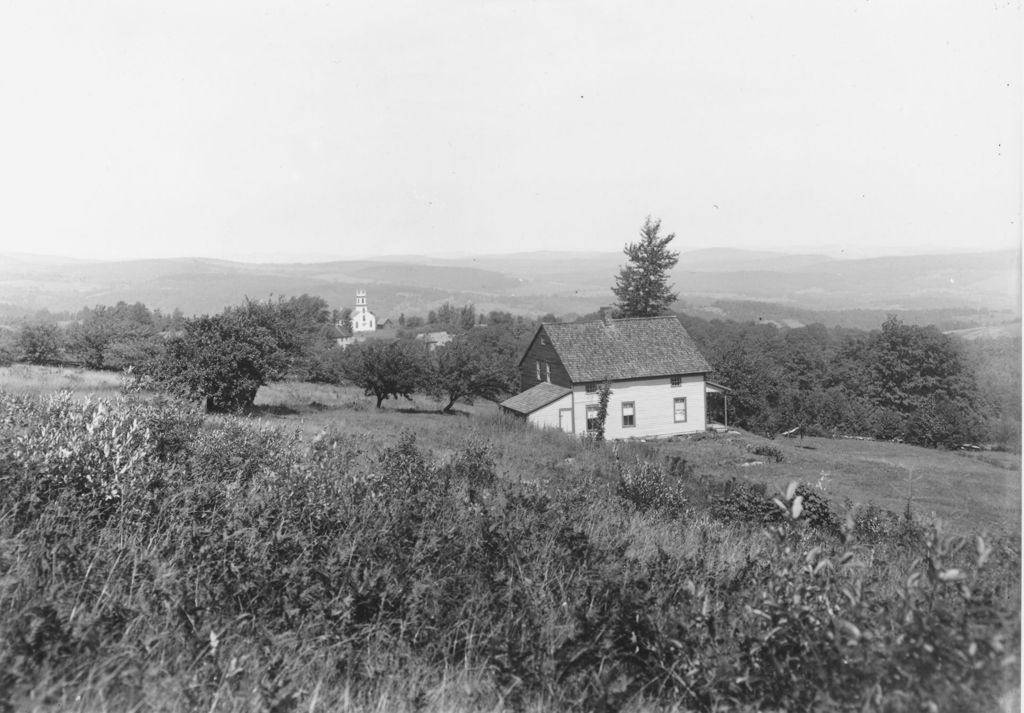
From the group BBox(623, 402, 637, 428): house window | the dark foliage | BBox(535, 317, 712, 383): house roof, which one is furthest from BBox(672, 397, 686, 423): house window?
the dark foliage

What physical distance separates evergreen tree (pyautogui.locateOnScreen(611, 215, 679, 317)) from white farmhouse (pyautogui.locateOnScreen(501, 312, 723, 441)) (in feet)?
56.1

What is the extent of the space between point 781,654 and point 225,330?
89.7 feet

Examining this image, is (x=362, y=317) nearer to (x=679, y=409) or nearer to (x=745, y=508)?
(x=679, y=409)

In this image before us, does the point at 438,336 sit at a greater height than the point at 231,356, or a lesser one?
lesser

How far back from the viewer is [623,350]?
38.4 m

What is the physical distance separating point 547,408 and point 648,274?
26689 mm

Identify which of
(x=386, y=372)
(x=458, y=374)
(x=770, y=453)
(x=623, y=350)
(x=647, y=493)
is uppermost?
(x=647, y=493)

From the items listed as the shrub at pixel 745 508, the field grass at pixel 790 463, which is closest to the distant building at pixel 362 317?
the field grass at pixel 790 463

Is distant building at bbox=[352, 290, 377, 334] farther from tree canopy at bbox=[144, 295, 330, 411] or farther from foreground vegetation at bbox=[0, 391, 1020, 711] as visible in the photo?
foreground vegetation at bbox=[0, 391, 1020, 711]

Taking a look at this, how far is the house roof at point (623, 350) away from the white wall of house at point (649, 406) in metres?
0.65

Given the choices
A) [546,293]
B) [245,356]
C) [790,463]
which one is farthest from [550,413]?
[546,293]

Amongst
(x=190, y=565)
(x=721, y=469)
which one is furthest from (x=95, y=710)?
(x=721, y=469)

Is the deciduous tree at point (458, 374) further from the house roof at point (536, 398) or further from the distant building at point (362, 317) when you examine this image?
the distant building at point (362, 317)

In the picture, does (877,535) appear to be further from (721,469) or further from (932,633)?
(721,469)
